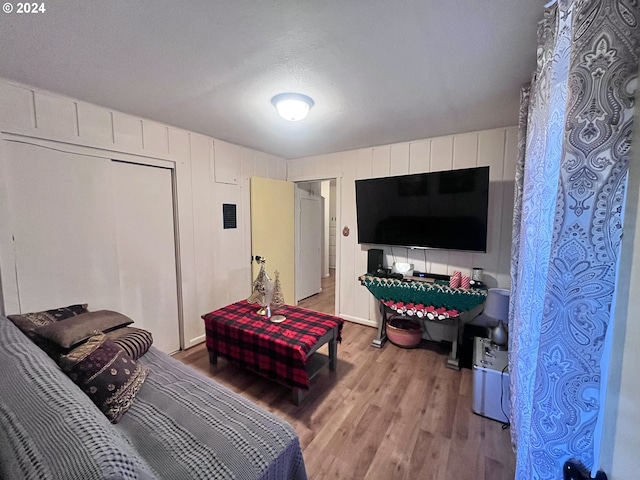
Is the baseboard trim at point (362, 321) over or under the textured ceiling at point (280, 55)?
under

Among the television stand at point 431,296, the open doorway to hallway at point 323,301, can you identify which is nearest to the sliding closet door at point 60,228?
the television stand at point 431,296

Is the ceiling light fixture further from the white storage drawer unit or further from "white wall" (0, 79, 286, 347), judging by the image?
the white storage drawer unit

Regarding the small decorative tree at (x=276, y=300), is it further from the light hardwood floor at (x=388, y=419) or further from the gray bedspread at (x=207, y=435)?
the gray bedspread at (x=207, y=435)

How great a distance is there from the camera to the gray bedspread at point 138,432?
0.67 metres

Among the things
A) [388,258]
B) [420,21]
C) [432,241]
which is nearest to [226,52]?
[420,21]

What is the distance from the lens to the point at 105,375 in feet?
4.23

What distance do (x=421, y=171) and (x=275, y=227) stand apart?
208 cm

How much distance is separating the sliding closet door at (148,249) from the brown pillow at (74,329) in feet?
2.37

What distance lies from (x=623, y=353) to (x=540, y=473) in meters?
0.49

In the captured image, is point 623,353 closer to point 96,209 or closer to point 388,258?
point 388,258

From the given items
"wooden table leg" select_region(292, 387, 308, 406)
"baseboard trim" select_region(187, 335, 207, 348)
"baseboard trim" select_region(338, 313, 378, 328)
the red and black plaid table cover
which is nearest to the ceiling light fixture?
the red and black plaid table cover

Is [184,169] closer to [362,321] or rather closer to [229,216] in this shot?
[229,216]

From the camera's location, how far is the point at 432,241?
8.93 ft

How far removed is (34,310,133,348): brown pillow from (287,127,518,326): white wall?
2.63 metres
